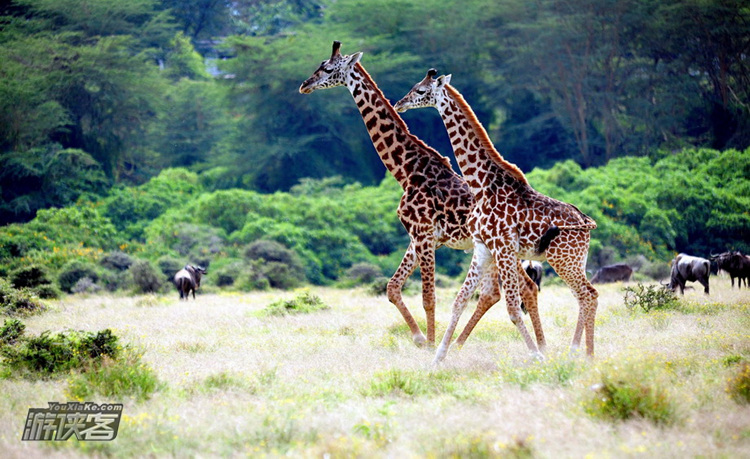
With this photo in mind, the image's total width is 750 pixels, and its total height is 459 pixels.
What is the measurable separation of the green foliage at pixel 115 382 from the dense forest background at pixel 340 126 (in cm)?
1731

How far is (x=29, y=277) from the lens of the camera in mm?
19625

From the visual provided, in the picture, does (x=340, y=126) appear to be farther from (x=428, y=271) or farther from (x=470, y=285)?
(x=470, y=285)

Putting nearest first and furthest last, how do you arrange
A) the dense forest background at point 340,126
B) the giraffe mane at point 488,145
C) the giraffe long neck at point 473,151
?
the giraffe mane at point 488,145
the giraffe long neck at point 473,151
the dense forest background at point 340,126

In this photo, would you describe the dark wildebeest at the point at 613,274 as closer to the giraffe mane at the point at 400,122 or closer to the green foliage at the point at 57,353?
the giraffe mane at the point at 400,122

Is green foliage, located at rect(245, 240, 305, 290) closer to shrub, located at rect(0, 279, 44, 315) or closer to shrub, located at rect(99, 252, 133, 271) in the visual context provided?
shrub, located at rect(99, 252, 133, 271)

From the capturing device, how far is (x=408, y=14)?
1577 inches

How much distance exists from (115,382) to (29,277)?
13.2 meters

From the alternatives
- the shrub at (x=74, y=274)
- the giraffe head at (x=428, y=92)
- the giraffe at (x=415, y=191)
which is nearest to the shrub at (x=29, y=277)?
the shrub at (x=74, y=274)

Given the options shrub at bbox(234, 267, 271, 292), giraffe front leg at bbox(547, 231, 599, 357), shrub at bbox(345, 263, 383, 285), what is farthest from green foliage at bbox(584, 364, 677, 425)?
shrub at bbox(345, 263, 383, 285)

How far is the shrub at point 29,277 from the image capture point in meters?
19.4

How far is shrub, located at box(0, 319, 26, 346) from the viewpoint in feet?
34.3

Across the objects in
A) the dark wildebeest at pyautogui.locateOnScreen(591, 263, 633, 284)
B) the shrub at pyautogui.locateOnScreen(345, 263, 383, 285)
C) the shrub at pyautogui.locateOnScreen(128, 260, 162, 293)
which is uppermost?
the dark wildebeest at pyautogui.locateOnScreen(591, 263, 633, 284)

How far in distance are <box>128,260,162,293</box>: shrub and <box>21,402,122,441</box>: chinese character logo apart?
47.4 feet

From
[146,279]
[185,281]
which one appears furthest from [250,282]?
[185,281]
